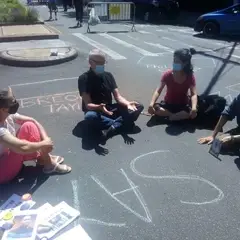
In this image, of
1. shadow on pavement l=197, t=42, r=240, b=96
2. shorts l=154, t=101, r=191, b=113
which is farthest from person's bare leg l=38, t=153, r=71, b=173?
A: shadow on pavement l=197, t=42, r=240, b=96

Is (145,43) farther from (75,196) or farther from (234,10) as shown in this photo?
(75,196)

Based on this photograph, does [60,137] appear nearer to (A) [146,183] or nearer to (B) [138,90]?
(A) [146,183]

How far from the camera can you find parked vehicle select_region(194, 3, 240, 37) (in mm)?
13469

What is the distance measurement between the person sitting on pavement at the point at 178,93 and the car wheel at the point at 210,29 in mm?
10060

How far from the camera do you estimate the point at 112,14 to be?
51.8ft

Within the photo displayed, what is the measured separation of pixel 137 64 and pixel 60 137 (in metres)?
4.75

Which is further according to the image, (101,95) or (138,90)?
(138,90)

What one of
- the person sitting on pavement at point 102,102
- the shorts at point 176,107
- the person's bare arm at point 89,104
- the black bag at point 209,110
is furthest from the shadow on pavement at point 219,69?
the person's bare arm at point 89,104

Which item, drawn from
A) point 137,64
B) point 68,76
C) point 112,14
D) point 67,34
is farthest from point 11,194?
point 112,14

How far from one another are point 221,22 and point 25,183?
12.4 metres

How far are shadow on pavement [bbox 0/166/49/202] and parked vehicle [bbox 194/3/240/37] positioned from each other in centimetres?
1208

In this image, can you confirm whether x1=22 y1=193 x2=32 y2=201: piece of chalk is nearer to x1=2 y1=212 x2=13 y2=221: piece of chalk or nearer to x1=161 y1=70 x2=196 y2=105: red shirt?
x1=2 y1=212 x2=13 y2=221: piece of chalk

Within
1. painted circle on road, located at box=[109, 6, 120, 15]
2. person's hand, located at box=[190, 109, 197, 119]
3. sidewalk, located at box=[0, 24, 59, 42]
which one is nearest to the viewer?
person's hand, located at box=[190, 109, 197, 119]

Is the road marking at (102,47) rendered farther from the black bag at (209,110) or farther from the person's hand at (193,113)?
the person's hand at (193,113)
